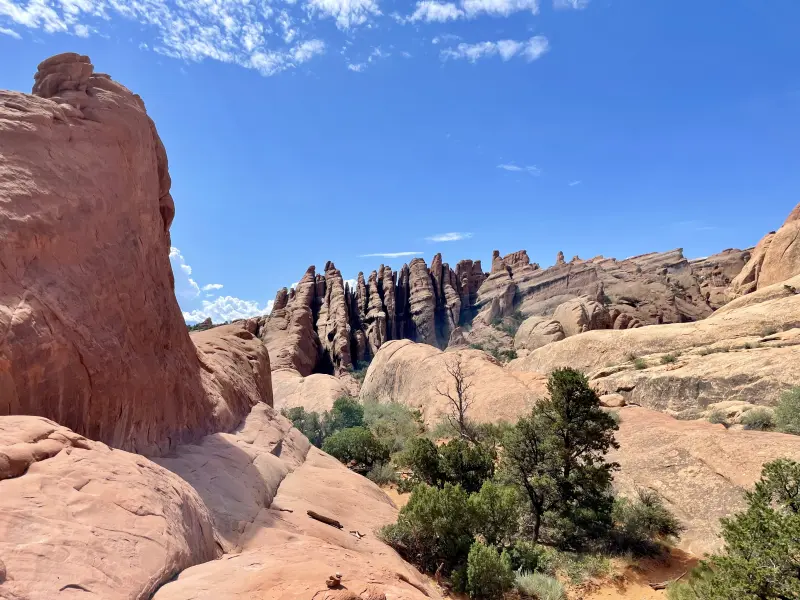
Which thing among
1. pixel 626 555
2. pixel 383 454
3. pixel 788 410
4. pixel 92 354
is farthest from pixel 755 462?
pixel 92 354

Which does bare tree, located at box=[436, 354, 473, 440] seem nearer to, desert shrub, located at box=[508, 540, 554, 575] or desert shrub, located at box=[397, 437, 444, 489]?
desert shrub, located at box=[397, 437, 444, 489]

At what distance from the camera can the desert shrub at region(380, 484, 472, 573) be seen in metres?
11.6

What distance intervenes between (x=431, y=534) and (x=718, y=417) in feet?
56.4

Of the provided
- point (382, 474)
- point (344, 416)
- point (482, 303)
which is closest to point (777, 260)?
point (344, 416)

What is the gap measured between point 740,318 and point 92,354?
117ft

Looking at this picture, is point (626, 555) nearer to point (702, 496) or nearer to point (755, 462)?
point (702, 496)

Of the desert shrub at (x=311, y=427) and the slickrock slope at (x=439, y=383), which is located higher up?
the slickrock slope at (x=439, y=383)

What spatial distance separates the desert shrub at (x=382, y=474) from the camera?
68.3 feet

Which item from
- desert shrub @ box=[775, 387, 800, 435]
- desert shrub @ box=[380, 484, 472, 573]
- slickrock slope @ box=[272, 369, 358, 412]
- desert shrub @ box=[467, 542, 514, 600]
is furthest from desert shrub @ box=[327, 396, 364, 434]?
desert shrub @ box=[775, 387, 800, 435]

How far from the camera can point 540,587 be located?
35.0ft

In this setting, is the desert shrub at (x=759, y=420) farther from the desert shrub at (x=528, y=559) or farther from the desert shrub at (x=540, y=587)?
the desert shrub at (x=540, y=587)

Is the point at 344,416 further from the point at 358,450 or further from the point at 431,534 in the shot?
the point at 431,534

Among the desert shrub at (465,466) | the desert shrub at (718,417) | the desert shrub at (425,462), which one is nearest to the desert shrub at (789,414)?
the desert shrub at (718,417)

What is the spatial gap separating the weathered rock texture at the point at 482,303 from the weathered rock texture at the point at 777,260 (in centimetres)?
622
